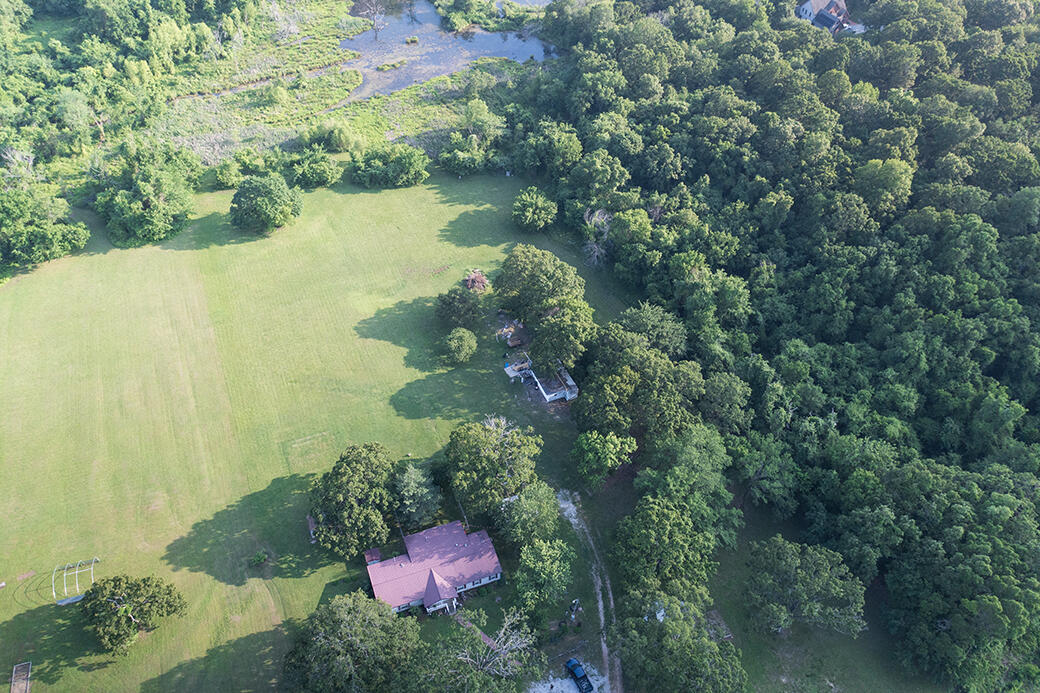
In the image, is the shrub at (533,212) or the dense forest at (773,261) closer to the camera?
the dense forest at (773,261)

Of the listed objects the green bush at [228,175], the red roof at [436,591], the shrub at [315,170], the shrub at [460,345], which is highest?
the shrub at [315,170]

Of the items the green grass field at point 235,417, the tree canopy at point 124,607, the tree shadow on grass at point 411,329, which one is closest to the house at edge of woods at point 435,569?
the green grass field at point 235,417

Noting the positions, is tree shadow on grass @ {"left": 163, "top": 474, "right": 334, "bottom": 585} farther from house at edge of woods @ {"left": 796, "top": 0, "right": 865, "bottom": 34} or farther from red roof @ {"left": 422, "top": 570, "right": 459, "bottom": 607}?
house at edge of woods @ {"left": 796, "top": 0, "right": 865, "bottom": 34}

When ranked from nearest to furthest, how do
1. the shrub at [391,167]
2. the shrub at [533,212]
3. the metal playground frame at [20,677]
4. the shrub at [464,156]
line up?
the metal playground frame at [20,677]
the shrub at [533,212]
the shrub at [391,167]
the shrub at [464,156]

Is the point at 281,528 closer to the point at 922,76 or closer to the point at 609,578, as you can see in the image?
the point at 609,578

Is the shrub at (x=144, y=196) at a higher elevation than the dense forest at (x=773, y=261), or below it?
below

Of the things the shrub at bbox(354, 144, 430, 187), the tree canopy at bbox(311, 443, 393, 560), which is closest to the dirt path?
the tree canopy at bbox(311, 443, 393, 560)

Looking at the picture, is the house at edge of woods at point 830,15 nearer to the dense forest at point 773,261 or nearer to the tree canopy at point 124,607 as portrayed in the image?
the dense forest at point 773,261
